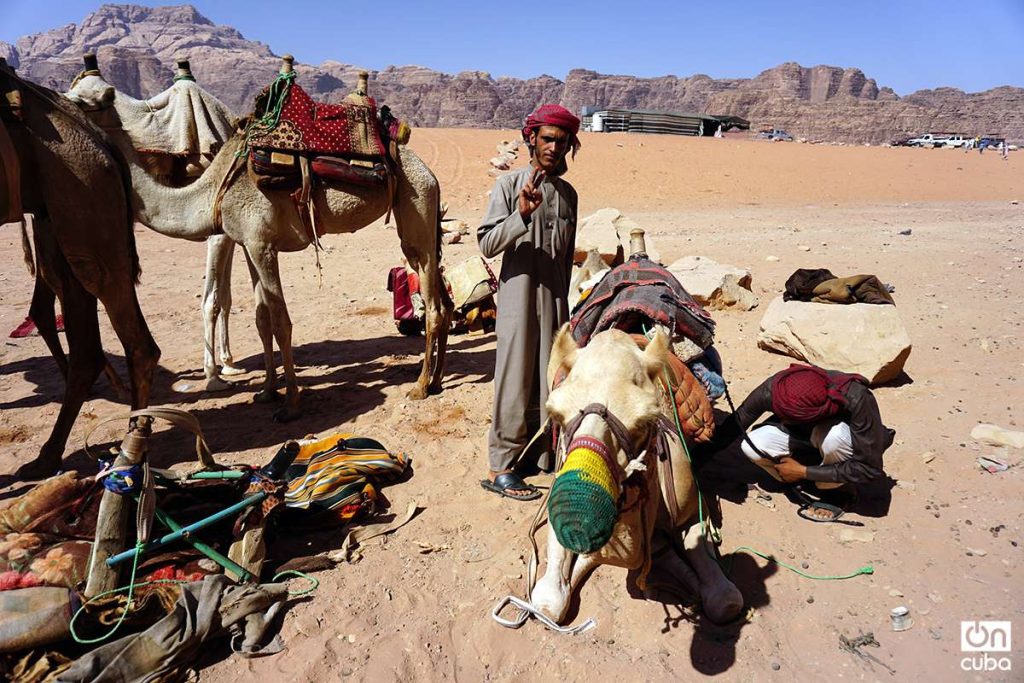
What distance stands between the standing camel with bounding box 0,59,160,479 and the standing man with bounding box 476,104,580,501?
99.3 inches

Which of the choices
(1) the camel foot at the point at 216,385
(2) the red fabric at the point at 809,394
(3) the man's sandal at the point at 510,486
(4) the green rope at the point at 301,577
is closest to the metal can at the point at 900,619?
(2) the red fabric at the point at 809,394

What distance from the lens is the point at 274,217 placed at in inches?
190

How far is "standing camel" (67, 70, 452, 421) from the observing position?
15.1 feet

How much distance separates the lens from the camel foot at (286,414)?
4.97m

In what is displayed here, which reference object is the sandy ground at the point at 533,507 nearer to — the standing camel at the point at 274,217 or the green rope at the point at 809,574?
the green rope at the point at 809,574

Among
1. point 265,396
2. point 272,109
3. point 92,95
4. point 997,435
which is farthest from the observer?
point 265,396

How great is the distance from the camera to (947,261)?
926 centimetres

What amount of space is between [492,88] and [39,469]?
408 ft

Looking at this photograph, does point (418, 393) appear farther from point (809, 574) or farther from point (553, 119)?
point (809, 574)

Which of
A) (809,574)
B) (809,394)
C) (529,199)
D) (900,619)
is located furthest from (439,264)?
(900,619)

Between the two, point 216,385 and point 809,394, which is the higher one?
point 809,394

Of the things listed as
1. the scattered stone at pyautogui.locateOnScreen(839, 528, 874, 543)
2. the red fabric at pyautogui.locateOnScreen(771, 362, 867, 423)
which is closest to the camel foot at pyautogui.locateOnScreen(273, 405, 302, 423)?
the red fabric at pyautogui.locateOnScreen(771, 362, 867, 423)

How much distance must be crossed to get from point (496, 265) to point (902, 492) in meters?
6.77

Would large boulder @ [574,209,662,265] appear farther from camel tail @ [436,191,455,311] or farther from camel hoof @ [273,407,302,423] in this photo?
camel hoof @ [273,407,302,423]
